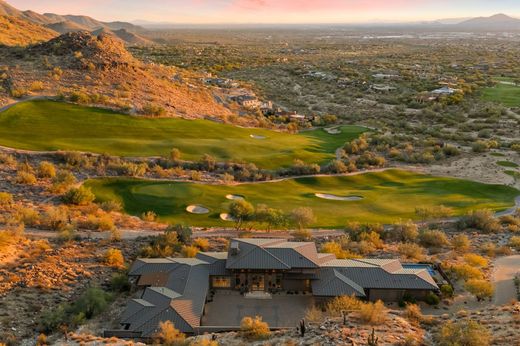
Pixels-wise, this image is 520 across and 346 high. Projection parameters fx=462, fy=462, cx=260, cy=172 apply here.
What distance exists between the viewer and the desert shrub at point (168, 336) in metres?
19.7

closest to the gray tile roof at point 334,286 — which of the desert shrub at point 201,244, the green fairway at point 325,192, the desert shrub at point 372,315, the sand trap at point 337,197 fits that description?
the desert shrub at point 372,315

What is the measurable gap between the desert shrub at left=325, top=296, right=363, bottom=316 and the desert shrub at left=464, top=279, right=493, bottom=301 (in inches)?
275

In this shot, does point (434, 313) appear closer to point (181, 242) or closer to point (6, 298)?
point (181, 242)

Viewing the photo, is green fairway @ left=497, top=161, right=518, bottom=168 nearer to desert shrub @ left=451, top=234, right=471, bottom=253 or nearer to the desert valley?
the desert valley

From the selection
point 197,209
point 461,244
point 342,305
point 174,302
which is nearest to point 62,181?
point 197,209

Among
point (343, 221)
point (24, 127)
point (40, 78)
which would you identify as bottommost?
point (343, 221)

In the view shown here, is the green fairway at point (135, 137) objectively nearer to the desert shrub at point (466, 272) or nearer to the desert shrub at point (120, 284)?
the desert shrub at point (120, 284)

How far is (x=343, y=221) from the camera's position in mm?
36656

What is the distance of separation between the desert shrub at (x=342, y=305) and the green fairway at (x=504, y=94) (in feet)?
266

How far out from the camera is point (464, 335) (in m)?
18.2

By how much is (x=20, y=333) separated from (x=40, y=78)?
49.0 meters

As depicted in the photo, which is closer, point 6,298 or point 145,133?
point 6,298

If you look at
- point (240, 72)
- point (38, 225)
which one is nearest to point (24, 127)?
point (38, 225)

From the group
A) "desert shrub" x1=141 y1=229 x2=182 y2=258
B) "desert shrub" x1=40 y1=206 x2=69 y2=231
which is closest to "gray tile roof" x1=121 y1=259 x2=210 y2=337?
"desert shrub" x1=141 y1=229 x2=182 y2=258
